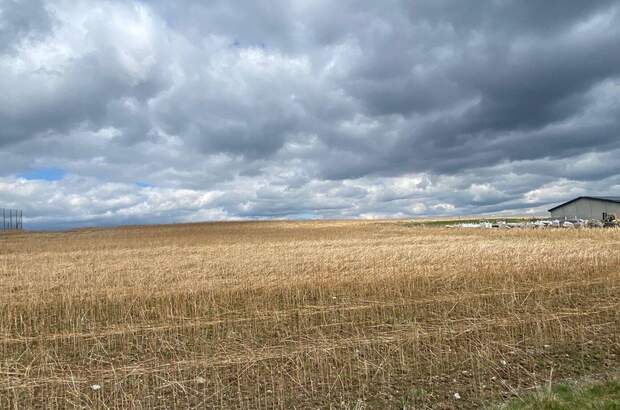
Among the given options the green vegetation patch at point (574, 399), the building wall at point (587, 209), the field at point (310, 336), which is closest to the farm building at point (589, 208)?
the building wall at point (587, 209)

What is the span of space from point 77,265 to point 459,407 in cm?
2396

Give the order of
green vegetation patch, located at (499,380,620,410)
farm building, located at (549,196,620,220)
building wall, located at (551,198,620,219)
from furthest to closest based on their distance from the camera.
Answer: building wall, located at (551,198,620,219) < farm building, located at (549,196,620,220) < green vegetation patch, located at (499,380,620,410)

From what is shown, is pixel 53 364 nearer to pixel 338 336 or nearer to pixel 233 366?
pixel 233 366

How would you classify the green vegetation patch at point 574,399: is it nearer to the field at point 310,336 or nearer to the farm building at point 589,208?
the field at point 310,336

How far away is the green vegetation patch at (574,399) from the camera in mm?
6066

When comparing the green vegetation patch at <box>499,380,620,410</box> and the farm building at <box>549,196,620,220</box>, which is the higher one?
the farm building at <box>549,196,620,220</box>

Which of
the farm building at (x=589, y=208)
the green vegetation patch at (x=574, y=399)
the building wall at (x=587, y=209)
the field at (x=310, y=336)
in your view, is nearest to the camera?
the green vegetation patch at (x=574, y=399)

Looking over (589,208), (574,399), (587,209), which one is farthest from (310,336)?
(587,209)

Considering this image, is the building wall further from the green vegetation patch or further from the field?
the green vegetation patch

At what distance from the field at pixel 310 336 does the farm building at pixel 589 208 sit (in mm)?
65503

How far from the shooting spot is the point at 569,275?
17.9m

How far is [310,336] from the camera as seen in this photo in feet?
35.2

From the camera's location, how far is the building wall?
73.3 metres

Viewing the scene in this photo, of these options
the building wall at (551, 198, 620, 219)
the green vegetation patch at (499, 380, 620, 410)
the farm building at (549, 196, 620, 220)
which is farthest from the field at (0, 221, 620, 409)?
the building wall at (551, 198, 620, 219)
